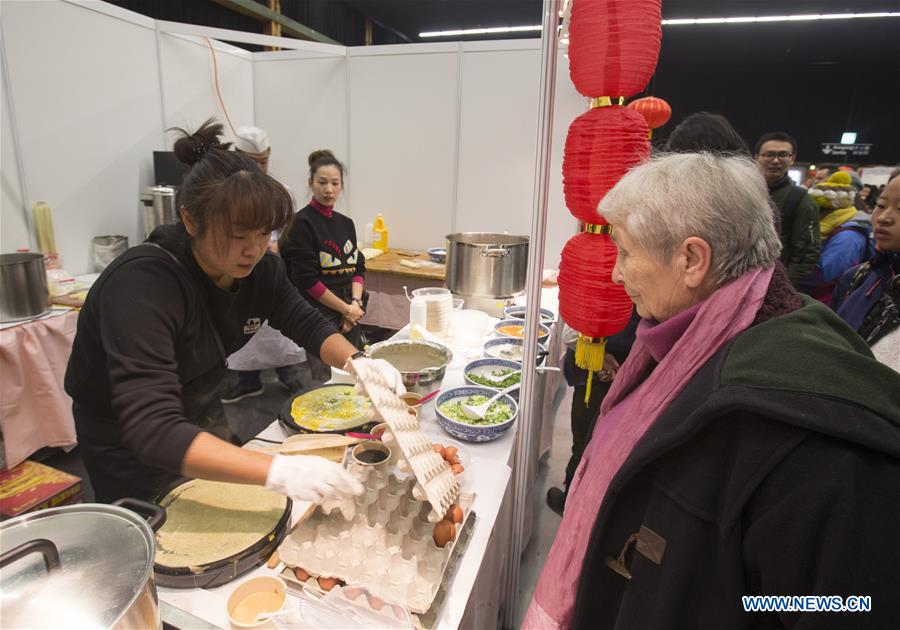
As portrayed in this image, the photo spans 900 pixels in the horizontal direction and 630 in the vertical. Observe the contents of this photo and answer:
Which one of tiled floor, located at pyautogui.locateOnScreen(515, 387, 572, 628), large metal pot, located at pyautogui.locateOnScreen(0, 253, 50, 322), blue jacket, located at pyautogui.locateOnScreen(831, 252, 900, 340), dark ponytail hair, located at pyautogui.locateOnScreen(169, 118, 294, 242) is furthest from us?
large metal pot, located at pyautogui.locateOnScreen(0, 253, 50, 322)

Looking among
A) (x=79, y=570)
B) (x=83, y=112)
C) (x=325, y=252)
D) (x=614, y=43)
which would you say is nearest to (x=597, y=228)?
(x=614, y=43)

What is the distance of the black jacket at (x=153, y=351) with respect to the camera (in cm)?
106

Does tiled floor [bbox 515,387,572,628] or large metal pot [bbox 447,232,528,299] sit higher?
large metal pot [bbox 447,232,528,299]

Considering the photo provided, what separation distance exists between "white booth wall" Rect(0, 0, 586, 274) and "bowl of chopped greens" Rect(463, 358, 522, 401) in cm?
155

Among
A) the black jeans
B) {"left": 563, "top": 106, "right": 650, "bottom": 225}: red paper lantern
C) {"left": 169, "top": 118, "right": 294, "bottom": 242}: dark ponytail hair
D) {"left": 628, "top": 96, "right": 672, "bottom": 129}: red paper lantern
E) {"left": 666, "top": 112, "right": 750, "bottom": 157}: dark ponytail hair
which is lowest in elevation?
the black jeans

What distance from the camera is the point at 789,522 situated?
2.29 ft

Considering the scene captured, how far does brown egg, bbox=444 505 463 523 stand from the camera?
1054mm

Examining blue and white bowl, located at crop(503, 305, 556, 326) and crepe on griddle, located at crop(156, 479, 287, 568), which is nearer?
crepe on griddle, located at crop(156, 479, 287, 568)

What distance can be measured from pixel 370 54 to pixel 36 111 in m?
2.84

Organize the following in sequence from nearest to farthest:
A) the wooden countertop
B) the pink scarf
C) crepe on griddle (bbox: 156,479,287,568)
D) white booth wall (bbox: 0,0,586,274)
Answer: the pink scarf, crepe on griddle (bbox: 156,479,287,568), white booth wall (bbox: 0,0,586,274), the wooden countertop

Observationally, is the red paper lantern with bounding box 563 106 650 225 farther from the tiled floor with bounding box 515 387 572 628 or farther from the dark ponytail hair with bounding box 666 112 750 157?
the tiled floor with bounding box 515 387 572 628

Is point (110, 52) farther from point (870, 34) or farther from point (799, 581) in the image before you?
point (870, 34)

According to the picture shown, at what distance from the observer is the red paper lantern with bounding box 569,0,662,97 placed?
142 centimetres

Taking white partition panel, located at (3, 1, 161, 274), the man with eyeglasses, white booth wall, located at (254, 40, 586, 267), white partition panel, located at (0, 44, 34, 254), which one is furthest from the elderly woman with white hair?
white partition panel, located at (3, 1, 161, 274)
